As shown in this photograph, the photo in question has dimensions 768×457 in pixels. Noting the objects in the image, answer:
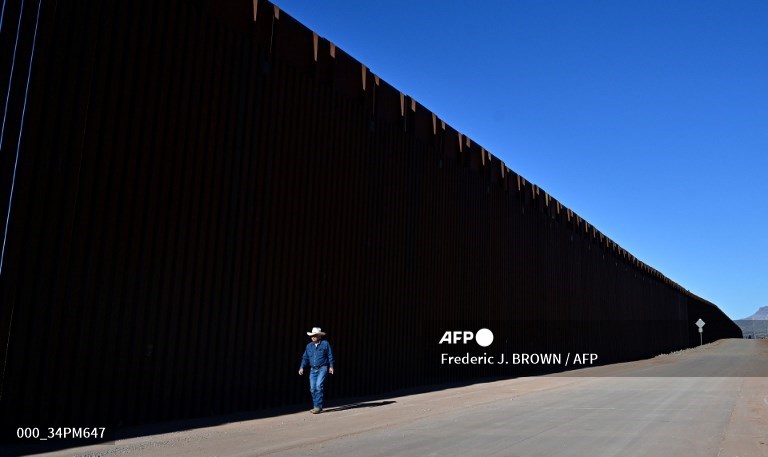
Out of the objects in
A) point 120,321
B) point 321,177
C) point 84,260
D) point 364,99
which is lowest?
point 120,321

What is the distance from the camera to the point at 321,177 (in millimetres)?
14906

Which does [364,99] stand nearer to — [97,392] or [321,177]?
[321,177]

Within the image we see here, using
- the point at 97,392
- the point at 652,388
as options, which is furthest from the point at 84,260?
the point at 652,388

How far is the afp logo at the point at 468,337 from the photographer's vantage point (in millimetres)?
20817

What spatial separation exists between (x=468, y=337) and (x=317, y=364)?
10.7 metres

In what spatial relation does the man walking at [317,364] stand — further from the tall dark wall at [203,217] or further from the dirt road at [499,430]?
the tall dark wall at [203,217]

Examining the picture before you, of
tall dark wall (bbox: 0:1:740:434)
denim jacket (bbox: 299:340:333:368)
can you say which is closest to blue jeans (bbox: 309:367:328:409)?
denim jacket (bbox: 299:340:333:368)

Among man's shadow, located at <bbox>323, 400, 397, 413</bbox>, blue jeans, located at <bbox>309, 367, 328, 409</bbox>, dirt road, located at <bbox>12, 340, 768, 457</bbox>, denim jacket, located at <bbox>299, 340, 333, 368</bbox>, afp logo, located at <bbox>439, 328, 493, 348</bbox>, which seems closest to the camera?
dirt road, located at <bbox>12, 340, 768, 457</bbox>

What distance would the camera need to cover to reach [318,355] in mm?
12547

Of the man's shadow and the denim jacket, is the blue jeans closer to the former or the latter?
the denim jacket

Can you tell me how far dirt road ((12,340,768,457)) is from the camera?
793cm

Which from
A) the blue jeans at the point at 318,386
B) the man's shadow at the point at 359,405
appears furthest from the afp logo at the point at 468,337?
the blue jeans at the point at 318,386

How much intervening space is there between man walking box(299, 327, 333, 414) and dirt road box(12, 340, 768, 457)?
0.39 metres

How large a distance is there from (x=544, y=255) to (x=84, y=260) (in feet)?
81.8
